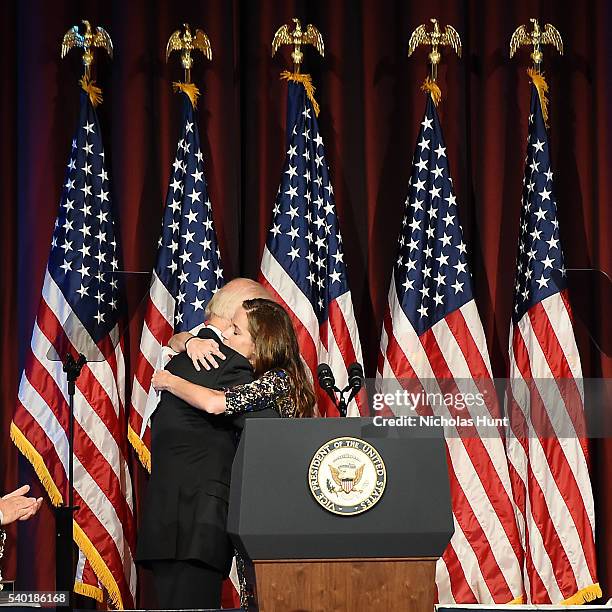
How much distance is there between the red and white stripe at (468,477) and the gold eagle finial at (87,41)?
216 centimetres

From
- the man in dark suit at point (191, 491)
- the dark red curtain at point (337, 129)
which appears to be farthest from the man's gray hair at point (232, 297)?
the dark red curtain at point (337, 129)

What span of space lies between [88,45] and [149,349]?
1.69 m

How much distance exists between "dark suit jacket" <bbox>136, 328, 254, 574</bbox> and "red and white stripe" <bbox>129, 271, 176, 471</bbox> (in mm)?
1372

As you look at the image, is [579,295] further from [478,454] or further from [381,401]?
[381,401]

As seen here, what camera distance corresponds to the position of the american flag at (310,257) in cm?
538

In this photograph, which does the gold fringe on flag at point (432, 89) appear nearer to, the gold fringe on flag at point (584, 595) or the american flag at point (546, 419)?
the american flag at point (546, 419)

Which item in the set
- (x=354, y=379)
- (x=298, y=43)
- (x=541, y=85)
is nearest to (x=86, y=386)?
(x=298, y=43)

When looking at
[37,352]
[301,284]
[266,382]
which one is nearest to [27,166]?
[37,352]

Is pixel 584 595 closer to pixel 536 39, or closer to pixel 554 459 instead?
pixel 554 459

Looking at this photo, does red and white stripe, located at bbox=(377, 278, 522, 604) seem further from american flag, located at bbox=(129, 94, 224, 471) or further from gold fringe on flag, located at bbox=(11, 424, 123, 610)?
gold fringe on flag, located at bbox=(11, 424, 123, 610)

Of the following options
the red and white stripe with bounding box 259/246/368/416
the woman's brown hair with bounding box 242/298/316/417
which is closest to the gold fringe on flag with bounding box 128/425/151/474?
the red and white stripe with bounding box 259/246/368/416

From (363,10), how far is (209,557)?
136 inches

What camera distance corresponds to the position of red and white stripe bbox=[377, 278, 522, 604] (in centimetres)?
526

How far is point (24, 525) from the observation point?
5707mm
